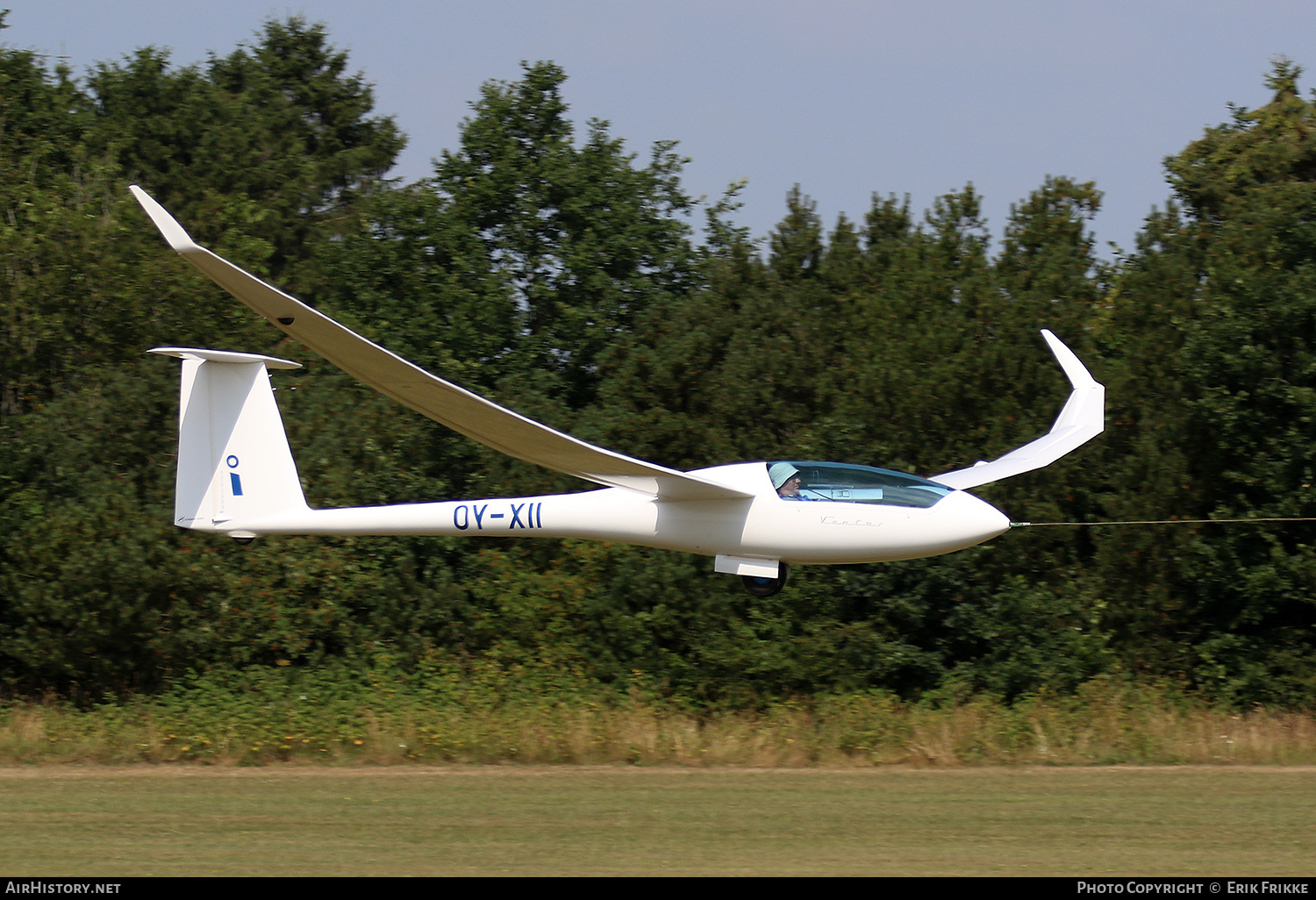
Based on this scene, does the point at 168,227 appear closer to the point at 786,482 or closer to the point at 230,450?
the point at 230,450

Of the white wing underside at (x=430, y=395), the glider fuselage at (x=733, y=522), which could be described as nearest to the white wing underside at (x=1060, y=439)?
the glider fuselage at (x=733, y=522)

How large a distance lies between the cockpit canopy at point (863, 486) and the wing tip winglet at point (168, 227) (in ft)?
15.7

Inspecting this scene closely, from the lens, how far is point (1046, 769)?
15281mm

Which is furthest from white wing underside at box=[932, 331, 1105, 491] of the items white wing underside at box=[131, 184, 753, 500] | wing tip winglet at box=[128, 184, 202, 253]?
wing tip winglet at box=[128, 184, 202, 253]

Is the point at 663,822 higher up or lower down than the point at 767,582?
lower down

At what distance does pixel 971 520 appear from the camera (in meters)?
10.1

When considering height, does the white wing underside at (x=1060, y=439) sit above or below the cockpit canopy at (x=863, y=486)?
above

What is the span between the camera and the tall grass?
16250 mm

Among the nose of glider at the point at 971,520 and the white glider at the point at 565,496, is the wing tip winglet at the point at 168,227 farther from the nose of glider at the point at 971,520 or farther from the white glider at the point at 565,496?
the nose of glider at the point at 971,520

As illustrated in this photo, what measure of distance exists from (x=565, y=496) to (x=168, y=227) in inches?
160

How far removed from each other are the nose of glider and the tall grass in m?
6.67

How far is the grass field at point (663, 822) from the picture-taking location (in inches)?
386

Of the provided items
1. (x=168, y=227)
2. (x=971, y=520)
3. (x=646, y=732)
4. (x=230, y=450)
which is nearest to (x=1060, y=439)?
(x=971, y=520)
